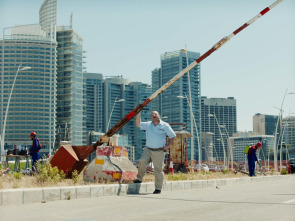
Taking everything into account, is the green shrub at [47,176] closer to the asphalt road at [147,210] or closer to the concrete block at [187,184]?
the asphalt road at [147,210]

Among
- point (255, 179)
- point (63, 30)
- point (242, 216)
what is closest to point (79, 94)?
point (63, 30)

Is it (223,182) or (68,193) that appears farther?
(223,182)

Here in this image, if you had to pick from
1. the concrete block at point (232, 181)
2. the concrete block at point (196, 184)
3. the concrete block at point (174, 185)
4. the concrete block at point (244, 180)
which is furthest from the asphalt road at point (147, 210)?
the concrete block at point (244, 180)

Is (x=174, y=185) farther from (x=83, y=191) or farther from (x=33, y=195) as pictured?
(x=33, y=195)

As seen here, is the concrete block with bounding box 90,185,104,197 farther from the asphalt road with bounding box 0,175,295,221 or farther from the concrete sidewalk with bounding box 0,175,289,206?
the asphalt road with bounding box 0,175,295,221

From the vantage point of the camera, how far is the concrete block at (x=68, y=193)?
334 inches

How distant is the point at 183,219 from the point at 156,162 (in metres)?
4.46

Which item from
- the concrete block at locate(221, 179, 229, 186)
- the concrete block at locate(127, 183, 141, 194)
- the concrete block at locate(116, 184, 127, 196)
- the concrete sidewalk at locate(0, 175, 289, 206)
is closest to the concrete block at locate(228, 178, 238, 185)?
the concrete block at locate(221, 179, 229, 186)

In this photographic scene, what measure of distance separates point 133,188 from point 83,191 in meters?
1.64

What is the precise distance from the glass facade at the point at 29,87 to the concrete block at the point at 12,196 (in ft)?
548

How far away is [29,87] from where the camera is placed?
175500 millimetres

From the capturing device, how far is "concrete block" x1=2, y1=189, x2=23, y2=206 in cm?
734

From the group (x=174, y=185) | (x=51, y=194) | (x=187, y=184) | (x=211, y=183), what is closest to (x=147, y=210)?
(x=51, y=194)

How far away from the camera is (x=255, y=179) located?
18.7m
